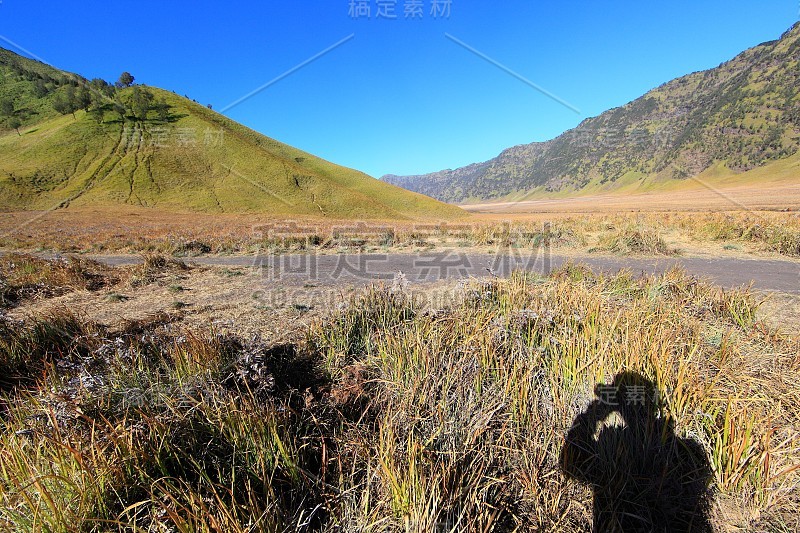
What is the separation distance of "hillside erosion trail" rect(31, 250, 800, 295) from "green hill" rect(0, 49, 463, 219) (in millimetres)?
40912

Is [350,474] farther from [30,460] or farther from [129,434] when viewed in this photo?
[30,460]

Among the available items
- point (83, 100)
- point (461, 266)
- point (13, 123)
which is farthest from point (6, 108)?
point (461, 266)

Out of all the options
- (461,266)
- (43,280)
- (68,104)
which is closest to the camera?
(43,280)

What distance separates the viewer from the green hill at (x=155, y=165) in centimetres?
5116

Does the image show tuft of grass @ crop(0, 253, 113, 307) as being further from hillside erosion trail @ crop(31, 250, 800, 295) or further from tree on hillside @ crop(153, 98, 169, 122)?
tree on hillside @ crop(153, 98, 169, 122)

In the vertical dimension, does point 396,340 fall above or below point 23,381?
above

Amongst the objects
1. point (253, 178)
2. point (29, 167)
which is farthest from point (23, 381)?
point (29, 167)

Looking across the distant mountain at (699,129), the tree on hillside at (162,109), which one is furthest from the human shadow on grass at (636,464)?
the distant mountain at (699,129)

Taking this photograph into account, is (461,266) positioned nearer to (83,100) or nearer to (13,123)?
(83,100)

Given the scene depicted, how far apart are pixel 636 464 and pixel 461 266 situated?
759 centimetres

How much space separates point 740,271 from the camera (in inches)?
314

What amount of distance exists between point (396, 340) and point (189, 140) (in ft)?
262

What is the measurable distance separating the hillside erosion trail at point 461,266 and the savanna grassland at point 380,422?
323 centimetres

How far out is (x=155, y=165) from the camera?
193ft
